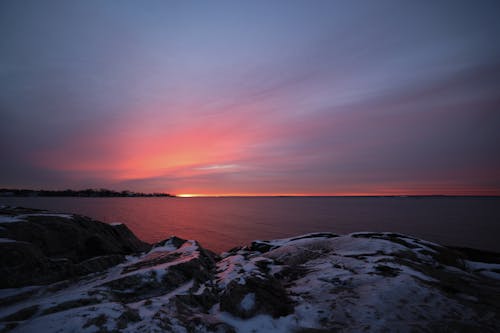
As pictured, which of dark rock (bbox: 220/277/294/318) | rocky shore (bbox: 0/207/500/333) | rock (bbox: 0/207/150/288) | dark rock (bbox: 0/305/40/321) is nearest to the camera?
dark rock (bbox: 0/305/40/321)

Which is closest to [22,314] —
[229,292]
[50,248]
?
[229,292]

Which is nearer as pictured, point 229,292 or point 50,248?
point 229,292

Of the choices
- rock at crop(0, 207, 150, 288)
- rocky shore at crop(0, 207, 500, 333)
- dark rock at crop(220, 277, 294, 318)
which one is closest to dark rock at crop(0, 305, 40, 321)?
rocky shore at crop(0, 207, 500, 333)

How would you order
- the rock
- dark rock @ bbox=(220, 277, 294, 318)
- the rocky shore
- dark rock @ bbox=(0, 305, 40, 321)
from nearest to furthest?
dark rock @ bbox=(0, 305, 40, 321) → the rocky shore → dark rock @ bbox=(220, 277, 294, 318) → the rock

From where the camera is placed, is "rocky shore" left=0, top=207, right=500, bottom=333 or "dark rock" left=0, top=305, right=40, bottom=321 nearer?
"dark rock" left=0, top=305, right=40, bottom=321

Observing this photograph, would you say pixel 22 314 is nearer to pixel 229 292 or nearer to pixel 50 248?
pixel 229 292

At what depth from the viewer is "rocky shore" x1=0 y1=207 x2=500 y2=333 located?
18.1 ft

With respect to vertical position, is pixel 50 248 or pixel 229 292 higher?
pixel 50 248

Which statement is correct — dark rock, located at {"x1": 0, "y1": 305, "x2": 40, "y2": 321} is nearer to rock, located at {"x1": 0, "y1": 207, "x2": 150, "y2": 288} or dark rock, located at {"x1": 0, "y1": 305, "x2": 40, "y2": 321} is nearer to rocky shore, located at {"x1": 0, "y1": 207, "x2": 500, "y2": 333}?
rocky shore, located at {"x1": 0, "y1": 207, "x2": 500, "y2": 333}

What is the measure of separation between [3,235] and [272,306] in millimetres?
11118

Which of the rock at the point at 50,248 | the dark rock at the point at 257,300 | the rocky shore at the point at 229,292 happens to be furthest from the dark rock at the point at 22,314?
the dark rock at the point at 257,300

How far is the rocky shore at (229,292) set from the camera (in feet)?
18.1

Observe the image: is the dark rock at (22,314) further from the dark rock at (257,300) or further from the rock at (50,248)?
the dark rock at (257,300)

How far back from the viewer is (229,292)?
7.12 meters
